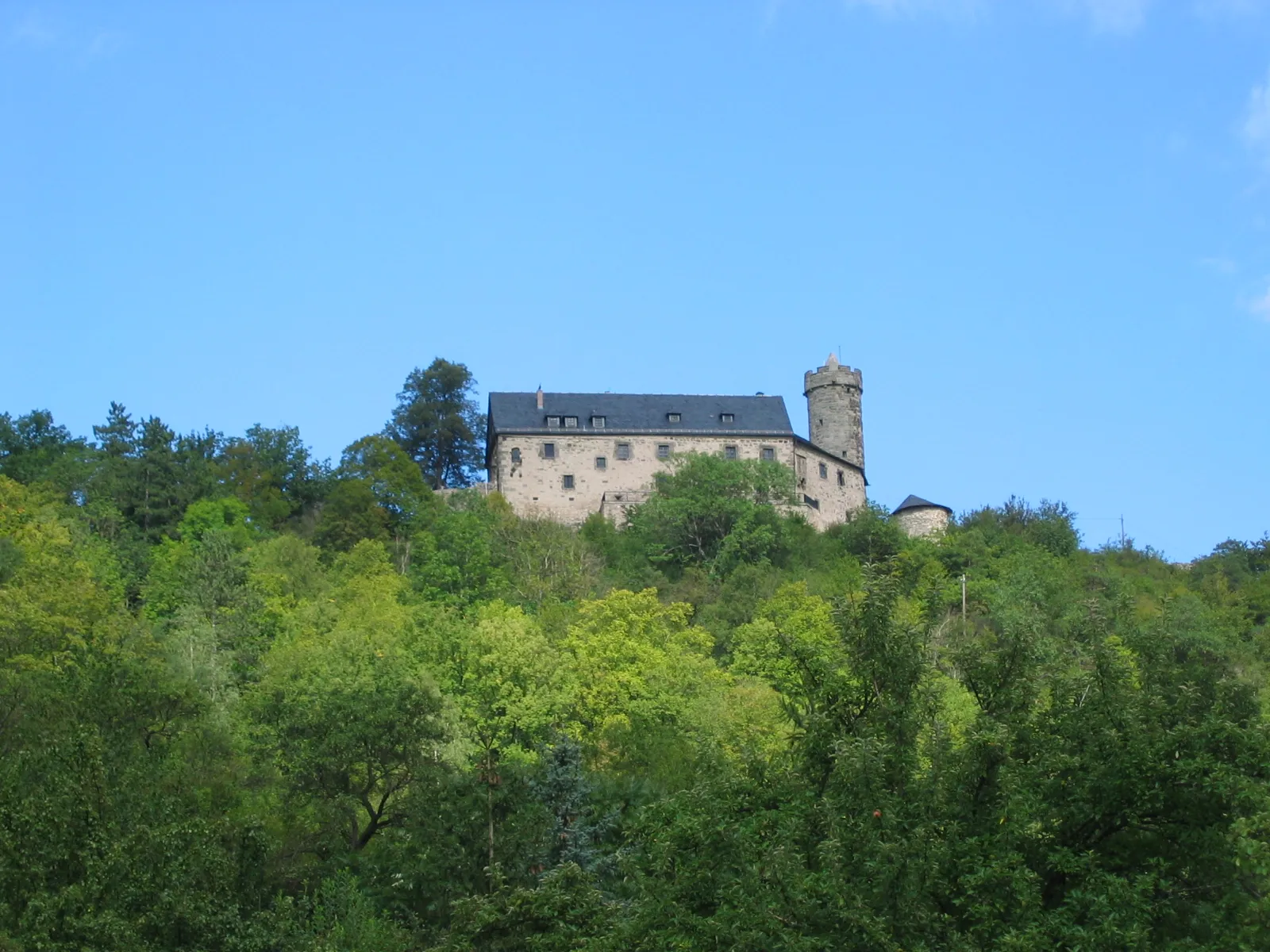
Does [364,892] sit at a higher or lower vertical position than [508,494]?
lower

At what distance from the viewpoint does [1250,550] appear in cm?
8650

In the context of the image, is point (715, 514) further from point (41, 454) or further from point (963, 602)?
point (41, 454)

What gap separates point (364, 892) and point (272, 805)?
4.41 m

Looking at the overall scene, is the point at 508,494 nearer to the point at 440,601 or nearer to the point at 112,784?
the point at 440,601

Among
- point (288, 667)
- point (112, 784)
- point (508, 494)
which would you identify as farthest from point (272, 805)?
point (508, 494)

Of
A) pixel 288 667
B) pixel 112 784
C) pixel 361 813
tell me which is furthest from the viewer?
pixel 288 667

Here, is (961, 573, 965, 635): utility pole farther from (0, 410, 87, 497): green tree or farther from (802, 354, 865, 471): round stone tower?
(0, 410, 87, 497): green tree

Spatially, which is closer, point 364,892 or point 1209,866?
point 1209,866

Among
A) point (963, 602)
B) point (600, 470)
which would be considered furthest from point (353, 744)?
point (600, 470)

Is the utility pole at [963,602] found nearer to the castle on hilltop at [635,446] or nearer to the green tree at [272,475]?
the castle on hilltop at [635,446]

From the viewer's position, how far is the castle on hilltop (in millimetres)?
80938

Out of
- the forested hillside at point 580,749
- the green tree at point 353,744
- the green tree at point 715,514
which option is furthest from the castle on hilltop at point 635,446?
the green tree at point 353,744

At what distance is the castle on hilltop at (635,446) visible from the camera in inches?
3187

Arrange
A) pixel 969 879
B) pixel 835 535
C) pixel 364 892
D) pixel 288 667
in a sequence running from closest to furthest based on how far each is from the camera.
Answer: pixel 969 879 < pixel 364 892 < pixel 288 667 < pixel 835 535
